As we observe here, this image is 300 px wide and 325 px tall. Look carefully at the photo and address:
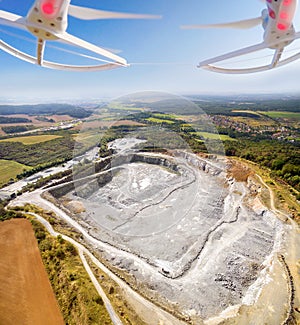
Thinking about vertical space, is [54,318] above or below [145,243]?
above

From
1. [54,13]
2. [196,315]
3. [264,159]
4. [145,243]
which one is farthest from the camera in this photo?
[264,159]

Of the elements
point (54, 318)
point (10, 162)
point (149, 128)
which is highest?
point (149, 128)

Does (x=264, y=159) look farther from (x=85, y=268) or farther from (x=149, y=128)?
(x=85, y=268)

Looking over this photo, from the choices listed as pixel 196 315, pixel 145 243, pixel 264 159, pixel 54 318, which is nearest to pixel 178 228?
pixel 145 243

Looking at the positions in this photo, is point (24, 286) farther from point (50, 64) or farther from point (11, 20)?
point (11, 20)

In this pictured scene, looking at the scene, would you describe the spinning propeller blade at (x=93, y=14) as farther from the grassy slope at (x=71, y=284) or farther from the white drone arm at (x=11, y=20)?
the grassy slope at (x=71, y=284)
